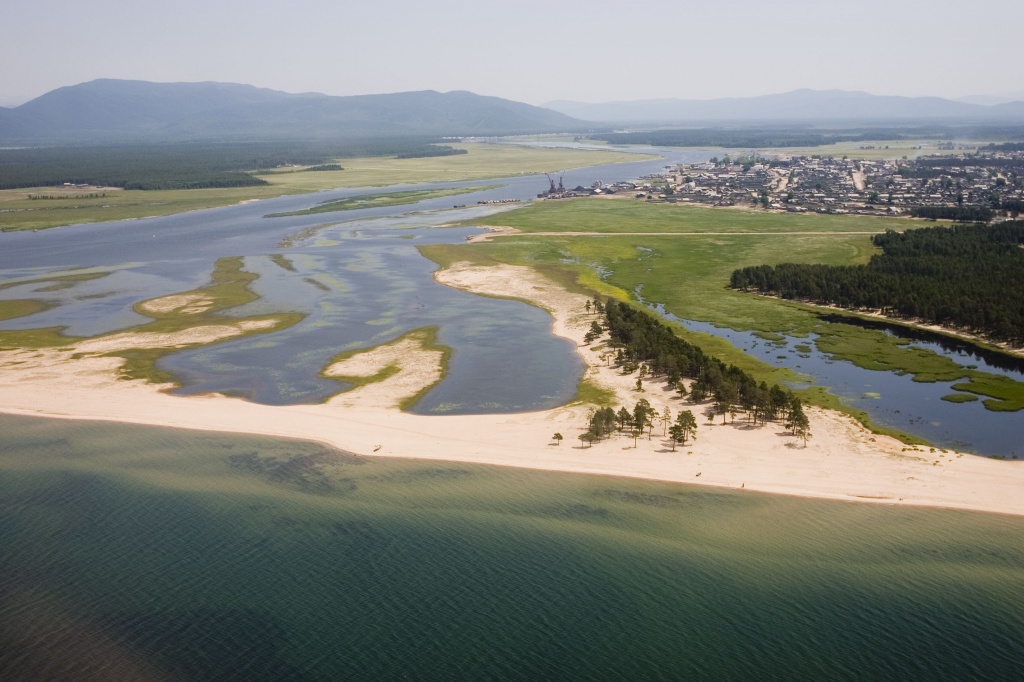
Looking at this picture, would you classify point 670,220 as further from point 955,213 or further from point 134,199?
point 134,199

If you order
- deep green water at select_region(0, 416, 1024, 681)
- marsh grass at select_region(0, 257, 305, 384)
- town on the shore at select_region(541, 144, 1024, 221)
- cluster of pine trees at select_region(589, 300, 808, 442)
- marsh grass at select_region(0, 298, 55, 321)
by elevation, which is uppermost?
town on the shore at select_region(541, 144, 1024, 221)

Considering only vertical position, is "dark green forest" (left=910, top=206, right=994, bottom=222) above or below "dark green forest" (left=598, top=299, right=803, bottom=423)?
above

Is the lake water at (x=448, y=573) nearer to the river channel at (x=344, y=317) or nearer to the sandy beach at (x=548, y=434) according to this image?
the sandy beach at (x=548, y=434)

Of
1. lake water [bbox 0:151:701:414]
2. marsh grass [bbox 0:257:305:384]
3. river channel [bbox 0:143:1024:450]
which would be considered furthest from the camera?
marsh grass [bbox 0:257:305:384]

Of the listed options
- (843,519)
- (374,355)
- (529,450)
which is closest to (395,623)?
(529,450)

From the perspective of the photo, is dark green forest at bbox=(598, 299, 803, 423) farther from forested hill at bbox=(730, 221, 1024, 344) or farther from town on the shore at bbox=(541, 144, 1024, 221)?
town on the shore at bbox=(541, 144, 1024, 221)

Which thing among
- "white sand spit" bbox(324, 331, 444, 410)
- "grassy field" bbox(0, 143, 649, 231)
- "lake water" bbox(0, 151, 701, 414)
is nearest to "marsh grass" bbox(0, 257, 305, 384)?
"lake water" bbox(0, 151, 701, 414)

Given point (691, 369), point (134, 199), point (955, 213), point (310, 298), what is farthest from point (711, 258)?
point (134, 199)

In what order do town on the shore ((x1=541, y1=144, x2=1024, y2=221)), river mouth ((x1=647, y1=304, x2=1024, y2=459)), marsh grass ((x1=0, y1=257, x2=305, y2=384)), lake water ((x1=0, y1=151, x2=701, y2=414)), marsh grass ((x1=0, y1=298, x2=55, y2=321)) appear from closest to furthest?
river mouth ((x1=647, y1=304, x2=1024, y2=459))
lake water ((x1=0, y1=151, x2=701, y2=414))
marsh grass ((x1=0, y1=257, x2=305, y2=384))
marsh grass ((x1=0, y1=298, x2=55, y2=321))
town on the shore ((x1=541, y1=144, x2=1024, y2=221))
